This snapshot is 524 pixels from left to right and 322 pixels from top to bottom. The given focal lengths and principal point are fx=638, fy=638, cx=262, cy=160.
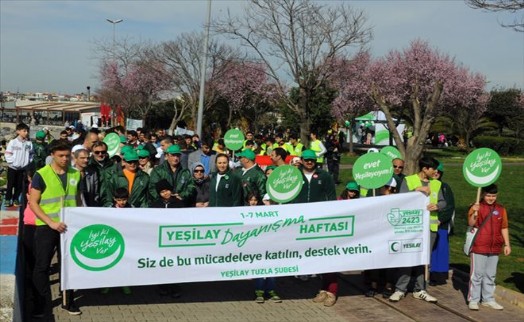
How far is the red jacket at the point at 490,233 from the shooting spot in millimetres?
7621

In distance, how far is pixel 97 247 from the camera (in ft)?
22.7

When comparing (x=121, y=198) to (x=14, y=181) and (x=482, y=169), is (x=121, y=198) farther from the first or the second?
(x=14, y=181)

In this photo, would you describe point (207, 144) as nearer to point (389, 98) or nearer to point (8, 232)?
point (8, 232)

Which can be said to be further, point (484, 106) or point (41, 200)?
point (484, 106)

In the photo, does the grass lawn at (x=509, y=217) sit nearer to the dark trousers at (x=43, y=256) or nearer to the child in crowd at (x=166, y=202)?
the child in crowd at (x=166, y=202)

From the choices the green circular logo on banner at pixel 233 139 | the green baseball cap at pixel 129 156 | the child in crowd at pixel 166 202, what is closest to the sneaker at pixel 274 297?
the child in crowd at pixel 166 202

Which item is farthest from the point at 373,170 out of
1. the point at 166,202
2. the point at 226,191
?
the point at 166,202

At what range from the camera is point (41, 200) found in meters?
6.59

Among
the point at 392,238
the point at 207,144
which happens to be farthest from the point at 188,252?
the point at 207,144

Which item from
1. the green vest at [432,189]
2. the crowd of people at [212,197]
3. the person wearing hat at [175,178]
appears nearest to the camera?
the crowd of people at [212,197]

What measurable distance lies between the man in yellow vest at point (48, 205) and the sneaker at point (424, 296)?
4.32 m

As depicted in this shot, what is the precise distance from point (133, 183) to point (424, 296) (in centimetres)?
403

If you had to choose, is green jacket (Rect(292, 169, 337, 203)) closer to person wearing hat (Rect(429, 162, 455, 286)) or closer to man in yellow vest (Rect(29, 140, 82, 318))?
person wearing hat (Rect(429, 162, 455, 286))

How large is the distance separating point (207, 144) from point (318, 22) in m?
11.9
